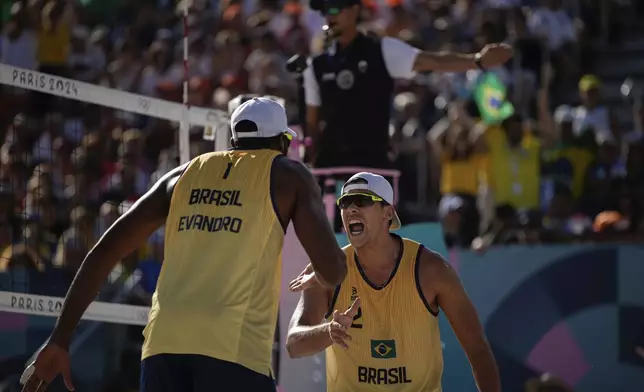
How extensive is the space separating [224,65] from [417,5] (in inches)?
99.9

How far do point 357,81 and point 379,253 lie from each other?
83.0 inches

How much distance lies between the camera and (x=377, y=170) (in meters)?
8.34

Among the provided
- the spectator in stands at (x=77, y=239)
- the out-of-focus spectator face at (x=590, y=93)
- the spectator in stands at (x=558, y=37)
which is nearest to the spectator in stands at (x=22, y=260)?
the spectator in stands at (x=77, y=239)

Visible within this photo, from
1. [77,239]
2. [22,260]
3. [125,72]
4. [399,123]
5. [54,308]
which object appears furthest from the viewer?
[125,72]

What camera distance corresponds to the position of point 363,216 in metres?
6.58

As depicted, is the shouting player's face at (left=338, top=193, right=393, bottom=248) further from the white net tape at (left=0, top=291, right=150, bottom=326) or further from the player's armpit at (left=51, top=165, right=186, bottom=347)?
the white net tape at (left=0, top=291, right=150, bottom=326)

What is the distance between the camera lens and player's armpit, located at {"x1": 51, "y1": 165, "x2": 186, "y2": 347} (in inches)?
216

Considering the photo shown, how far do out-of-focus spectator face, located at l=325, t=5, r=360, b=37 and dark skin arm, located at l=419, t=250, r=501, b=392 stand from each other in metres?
2.36

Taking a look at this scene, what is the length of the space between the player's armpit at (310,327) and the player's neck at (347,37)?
2340 mm

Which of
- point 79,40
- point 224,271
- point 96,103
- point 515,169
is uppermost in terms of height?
point 79,40

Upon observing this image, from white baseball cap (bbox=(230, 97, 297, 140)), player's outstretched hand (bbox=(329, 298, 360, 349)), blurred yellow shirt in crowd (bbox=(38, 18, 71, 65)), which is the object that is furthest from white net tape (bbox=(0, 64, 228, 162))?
blurred yellow shirt in crowd (bbox=(38, 18, 71, 65))

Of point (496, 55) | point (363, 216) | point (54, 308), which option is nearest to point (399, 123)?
point (496, 55)

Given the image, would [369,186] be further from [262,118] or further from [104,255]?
[104,255]

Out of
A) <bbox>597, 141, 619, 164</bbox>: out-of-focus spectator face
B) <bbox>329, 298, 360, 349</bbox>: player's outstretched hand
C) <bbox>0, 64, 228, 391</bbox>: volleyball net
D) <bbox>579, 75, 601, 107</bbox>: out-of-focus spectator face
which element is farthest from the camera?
<bbox>579, 75, 601, 107</bbox>: out-of-focus spectator face
